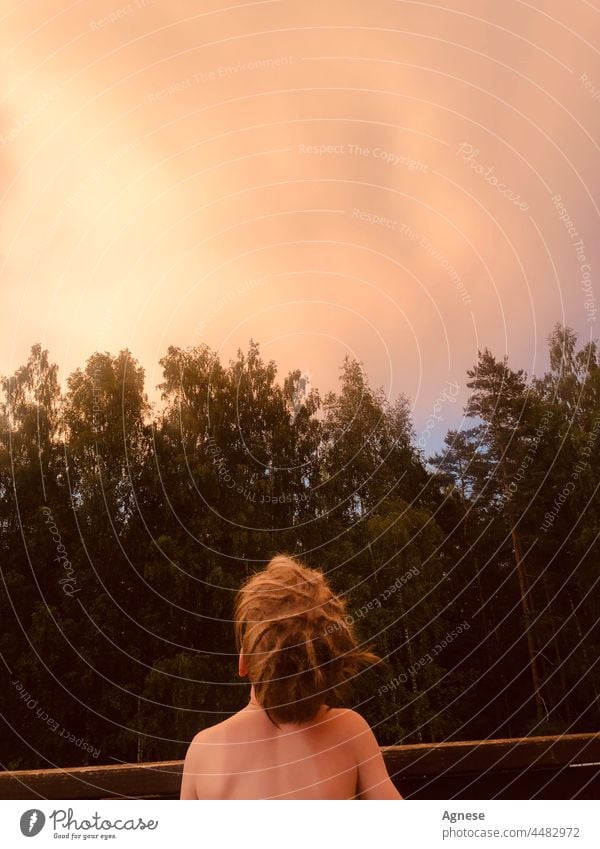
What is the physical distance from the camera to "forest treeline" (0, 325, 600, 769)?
16953 mm

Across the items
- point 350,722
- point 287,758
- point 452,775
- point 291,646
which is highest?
point 291,646

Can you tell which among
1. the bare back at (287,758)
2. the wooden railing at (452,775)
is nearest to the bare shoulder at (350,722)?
the bare back at (287,758)

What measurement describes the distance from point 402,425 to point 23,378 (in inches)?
446

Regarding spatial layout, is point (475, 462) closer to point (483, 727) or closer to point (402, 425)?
point (402, 425)

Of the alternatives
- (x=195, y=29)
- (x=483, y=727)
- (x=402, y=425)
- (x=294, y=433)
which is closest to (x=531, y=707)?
(x=483, y=727)

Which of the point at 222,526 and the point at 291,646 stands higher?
the point at 222,526

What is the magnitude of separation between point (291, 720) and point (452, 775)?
3.17ft

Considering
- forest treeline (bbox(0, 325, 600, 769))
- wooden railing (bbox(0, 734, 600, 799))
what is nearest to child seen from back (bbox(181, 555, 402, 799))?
wooden railing (bbox(0, 734, 600, 799))

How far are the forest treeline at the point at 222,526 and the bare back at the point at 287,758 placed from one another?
13925 mm

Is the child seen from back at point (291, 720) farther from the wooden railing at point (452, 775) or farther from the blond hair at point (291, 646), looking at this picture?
the wooden railing at point (452, 775)

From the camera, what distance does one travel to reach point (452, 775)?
2611 millimetres

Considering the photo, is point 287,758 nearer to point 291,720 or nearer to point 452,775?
point 291,720

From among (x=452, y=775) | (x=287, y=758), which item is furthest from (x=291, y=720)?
(x=452, y=775)

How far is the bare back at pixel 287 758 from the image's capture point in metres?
2.05
